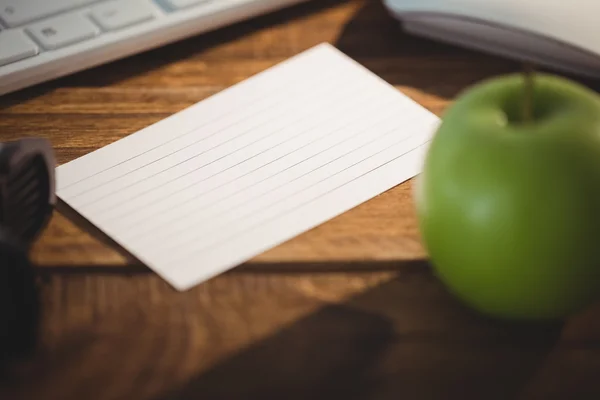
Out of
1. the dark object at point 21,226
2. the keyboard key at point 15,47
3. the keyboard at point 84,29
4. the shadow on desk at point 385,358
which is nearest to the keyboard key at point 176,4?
the keyboard at point 84,29

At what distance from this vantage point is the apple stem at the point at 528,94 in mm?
493

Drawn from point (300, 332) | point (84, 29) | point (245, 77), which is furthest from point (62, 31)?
point (300, 332)

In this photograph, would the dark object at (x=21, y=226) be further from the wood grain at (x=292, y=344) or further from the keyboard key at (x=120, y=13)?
the keyboard key at (x=120, y=13)

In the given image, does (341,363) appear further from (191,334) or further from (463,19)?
(463,19)

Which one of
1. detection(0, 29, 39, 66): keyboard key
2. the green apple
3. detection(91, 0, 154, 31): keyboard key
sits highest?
the green apple

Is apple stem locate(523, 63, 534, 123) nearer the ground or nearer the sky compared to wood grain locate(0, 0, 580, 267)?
nearer the sky

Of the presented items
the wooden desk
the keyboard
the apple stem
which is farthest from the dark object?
the apple stem

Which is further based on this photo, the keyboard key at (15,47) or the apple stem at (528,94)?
the keyboard key at (15,47)

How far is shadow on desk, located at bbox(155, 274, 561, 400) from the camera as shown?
0.49 meters

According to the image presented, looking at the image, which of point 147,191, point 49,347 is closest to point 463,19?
point 147,191

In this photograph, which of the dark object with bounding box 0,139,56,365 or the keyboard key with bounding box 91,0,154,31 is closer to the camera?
the dark object with bounding box 0,139,56,365

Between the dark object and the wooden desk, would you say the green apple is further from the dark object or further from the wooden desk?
the dark object

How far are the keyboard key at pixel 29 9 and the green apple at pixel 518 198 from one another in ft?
1.25

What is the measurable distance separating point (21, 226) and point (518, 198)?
30cm
